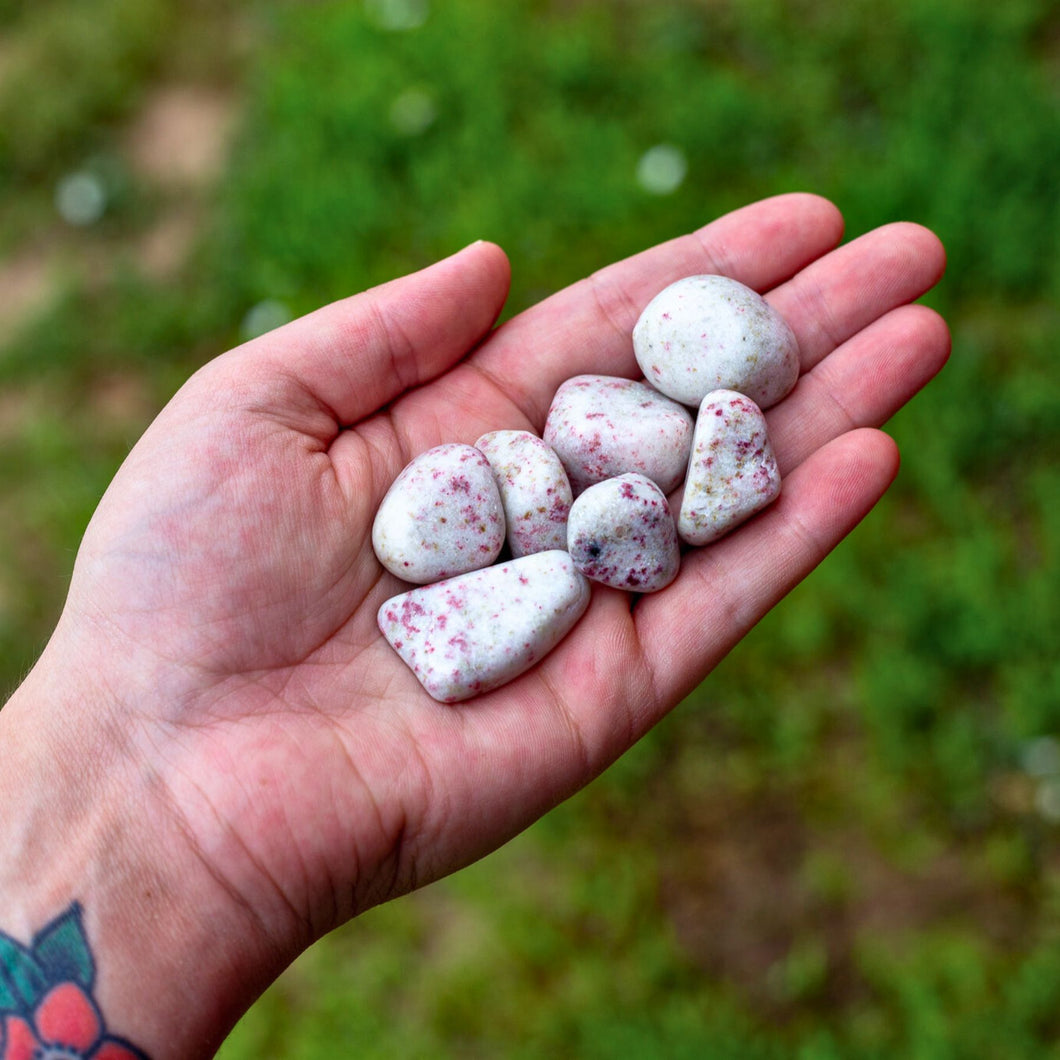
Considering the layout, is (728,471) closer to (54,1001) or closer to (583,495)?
(583,495)

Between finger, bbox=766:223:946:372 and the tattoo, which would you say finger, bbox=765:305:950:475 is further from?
the tattoo

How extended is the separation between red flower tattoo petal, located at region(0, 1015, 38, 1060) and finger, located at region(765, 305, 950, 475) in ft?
4.48

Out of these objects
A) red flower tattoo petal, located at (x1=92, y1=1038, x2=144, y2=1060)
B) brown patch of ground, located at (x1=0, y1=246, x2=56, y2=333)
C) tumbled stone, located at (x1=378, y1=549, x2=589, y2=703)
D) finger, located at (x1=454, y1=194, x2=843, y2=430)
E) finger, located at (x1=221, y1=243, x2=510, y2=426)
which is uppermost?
brown patch of ground, located at (x1=0, y1=246, x2=56, y2=333)

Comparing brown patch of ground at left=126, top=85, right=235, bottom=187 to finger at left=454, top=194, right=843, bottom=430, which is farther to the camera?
brown patch of ground at left=126, top=85, right=235, bottom=187

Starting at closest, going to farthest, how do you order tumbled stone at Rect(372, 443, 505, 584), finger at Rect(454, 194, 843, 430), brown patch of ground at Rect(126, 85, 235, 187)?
tumbled stone at Rect(372, 443, 505, 584) → finger at Rect(454, 194, 843, 430) → brown patch of ground at Rect(126, 85, 235, 187)

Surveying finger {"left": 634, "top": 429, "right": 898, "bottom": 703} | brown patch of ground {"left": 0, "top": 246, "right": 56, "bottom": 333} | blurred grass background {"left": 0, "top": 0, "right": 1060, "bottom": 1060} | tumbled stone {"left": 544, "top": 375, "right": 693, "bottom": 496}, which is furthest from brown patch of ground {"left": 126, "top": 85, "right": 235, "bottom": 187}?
finger {"left": 634, "top": 429, "right": 898, "bottom": 703}

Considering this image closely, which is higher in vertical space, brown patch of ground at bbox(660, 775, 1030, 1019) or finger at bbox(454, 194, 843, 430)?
finger at bbox(454, 194, 843, 430)

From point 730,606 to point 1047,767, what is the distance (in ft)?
2.94

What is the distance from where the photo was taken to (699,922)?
2172mm

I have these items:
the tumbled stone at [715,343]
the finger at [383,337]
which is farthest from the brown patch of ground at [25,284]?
the tumbled stone at [715,343]

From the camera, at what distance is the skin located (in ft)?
4.84

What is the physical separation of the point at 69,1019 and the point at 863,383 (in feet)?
4.93

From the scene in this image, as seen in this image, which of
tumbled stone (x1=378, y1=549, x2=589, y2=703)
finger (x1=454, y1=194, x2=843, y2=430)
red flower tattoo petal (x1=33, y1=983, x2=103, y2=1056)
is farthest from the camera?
finger (x1=454, y1=194, x2=843, y2=430)

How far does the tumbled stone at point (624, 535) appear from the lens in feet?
5.61
